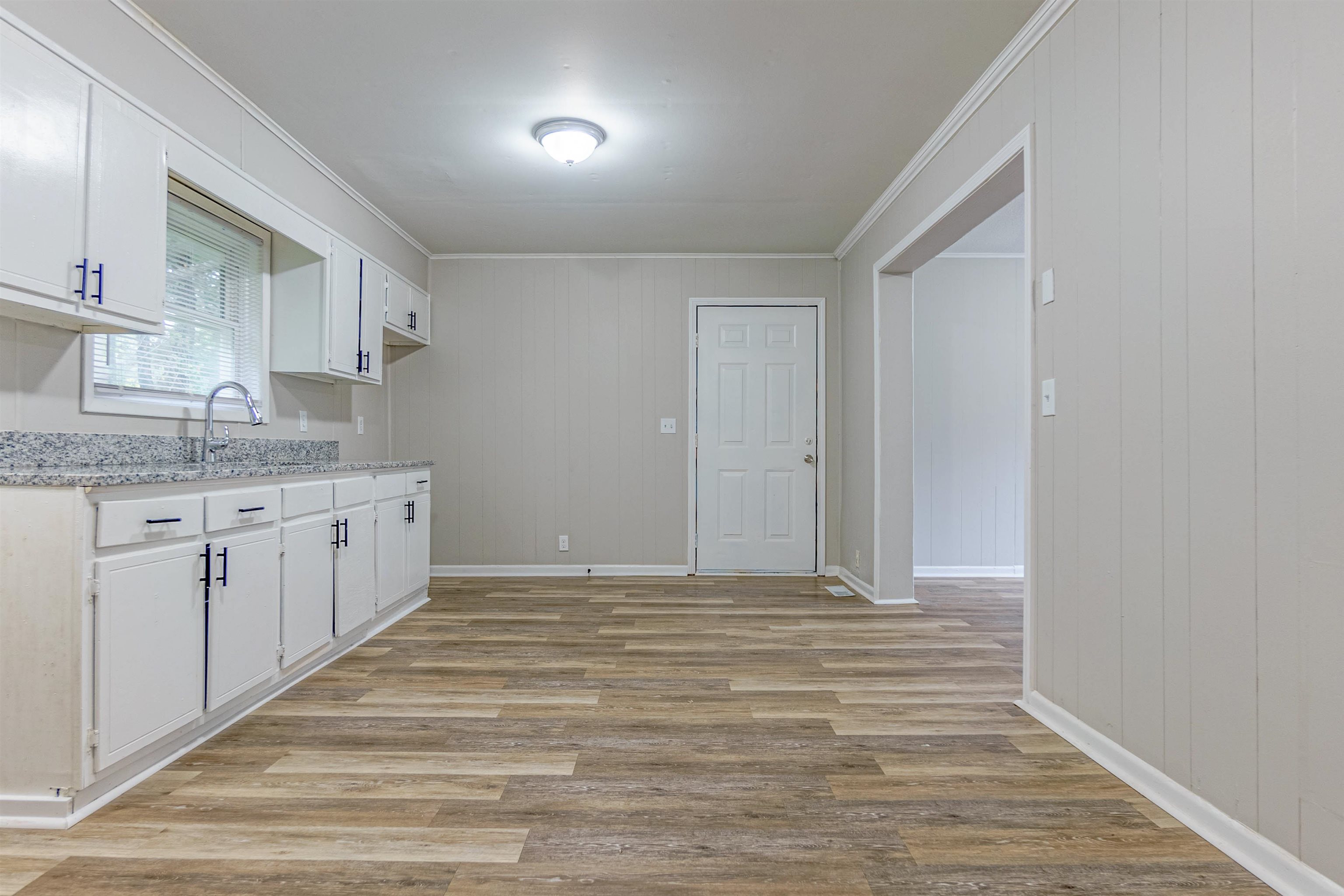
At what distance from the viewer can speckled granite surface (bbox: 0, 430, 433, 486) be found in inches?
65.3

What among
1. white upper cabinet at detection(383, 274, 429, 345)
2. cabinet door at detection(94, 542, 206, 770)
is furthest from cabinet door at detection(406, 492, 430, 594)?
cabinet door at detection(94, 542, 206, 770)

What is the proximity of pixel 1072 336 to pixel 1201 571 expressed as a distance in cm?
85

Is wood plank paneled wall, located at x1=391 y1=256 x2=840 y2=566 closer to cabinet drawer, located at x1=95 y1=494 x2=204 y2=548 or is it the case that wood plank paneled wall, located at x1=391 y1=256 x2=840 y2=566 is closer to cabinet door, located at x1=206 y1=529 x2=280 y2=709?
cabinet door, located at x1=206 y1=529 x2=280 y2=709

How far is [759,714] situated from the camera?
232 centimetres

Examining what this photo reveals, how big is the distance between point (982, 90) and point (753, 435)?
9.09 feet

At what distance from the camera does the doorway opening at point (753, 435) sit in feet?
16.3

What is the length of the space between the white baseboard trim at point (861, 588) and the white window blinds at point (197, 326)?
3617 mm

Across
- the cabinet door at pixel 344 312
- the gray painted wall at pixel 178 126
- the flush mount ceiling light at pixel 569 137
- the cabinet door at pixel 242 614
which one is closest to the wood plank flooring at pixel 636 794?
the cabinet door at pixel 242 614

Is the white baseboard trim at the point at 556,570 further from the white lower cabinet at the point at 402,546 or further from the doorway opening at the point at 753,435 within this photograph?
the white lower cabinet at the point at 402,546

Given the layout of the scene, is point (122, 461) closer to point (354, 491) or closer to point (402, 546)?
point (354, 491)

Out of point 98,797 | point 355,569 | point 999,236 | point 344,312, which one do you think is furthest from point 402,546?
point 999,236

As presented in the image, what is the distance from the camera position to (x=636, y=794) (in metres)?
1.77

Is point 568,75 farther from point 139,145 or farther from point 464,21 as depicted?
point 139,145

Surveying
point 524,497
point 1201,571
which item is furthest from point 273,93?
point 1201,571
